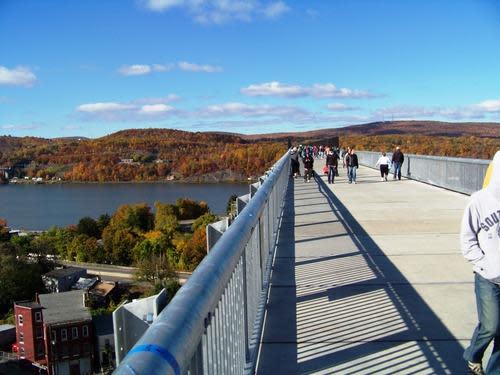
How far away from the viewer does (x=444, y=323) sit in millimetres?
4430

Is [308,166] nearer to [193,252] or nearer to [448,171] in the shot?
[448,171]

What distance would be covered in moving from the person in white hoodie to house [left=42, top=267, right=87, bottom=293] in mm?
42277

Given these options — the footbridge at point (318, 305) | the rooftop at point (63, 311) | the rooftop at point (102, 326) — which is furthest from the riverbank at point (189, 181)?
the footbridge at point (318, 305)

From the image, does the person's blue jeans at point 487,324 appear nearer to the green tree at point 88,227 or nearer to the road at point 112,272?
the road at point 112,272

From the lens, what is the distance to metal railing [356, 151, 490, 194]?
1391cm

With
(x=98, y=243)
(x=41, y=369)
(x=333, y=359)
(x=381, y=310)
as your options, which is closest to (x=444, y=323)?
(x=381, y=310)

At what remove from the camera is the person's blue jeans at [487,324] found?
3.27 m

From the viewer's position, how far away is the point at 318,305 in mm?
4988

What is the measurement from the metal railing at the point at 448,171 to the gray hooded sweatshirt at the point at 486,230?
1042 centimetres

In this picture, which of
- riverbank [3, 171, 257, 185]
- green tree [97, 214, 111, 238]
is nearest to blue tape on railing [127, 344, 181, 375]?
green tree [97, 214, 111, 238]

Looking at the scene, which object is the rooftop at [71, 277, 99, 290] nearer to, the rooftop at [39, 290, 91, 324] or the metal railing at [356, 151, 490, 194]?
the rooftop at [39, 290, 91, 324]

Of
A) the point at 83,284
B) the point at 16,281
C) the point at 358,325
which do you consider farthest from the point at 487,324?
the point at 16,281

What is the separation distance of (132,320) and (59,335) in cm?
1804

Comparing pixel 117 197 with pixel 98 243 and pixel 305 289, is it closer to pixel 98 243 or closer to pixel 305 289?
pixel 98 243
